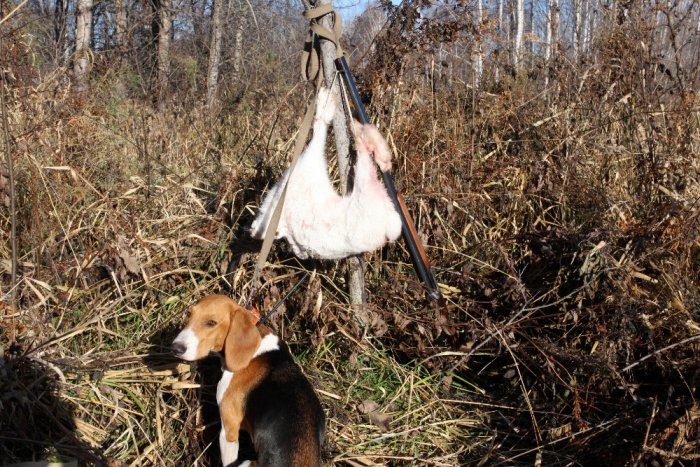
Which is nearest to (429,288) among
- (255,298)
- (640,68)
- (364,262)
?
(364,262)

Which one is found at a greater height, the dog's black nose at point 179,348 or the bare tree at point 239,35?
the bare tree at point 239,35

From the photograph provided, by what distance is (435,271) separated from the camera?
365 centimetres

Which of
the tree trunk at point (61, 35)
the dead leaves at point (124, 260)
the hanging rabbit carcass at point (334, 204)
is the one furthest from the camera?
the tree trunk at point (61, 35)

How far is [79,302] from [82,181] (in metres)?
1.00

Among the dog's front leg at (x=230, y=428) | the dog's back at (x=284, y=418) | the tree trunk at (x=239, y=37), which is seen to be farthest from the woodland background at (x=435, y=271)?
the tree trunk at (x=239, y=37)

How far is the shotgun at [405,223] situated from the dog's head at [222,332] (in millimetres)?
956

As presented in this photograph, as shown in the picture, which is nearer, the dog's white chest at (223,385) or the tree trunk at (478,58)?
the dog's white chest at (223,385)

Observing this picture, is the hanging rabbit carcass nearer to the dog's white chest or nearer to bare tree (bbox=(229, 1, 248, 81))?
the dog's white chest

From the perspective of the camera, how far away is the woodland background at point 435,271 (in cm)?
285

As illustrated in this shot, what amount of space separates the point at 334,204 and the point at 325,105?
52 cm

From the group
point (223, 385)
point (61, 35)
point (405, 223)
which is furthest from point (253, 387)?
point (61, 35)

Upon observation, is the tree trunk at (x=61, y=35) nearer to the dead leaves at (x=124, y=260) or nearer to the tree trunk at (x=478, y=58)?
the dead leaves at (x=124, y=260)

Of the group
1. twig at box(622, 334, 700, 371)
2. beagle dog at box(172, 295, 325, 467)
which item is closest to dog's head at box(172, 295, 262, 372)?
beagle dog at box(172, 295, 325, 467)

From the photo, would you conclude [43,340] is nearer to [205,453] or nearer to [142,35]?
[205,453]
